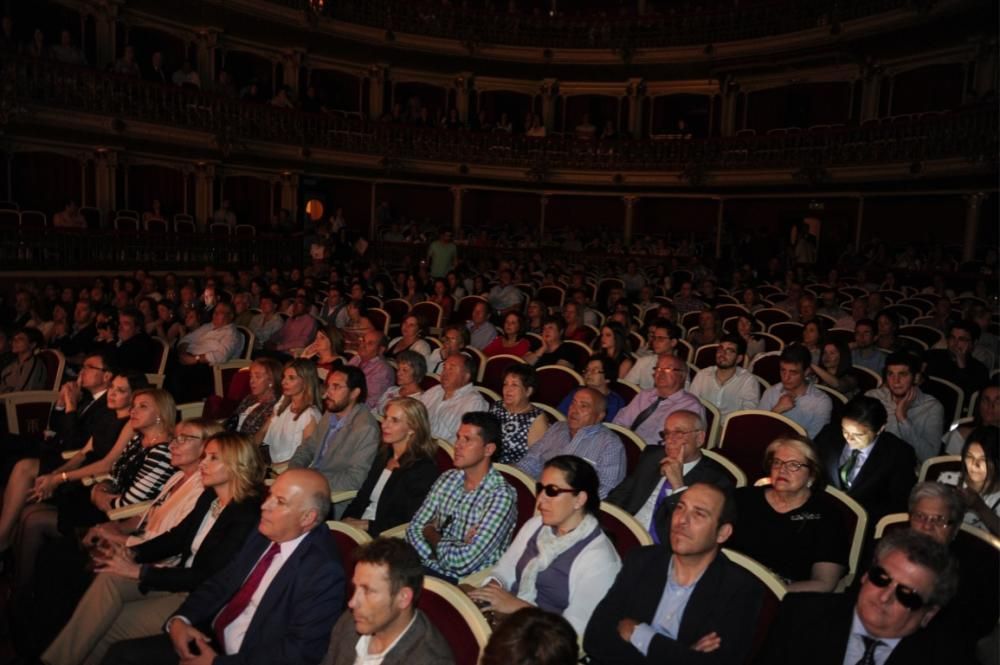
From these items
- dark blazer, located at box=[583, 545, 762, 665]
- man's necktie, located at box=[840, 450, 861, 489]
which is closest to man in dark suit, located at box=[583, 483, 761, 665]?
dark blazer, located at box=[583, 545, 762, 665]

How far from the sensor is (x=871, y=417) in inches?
163

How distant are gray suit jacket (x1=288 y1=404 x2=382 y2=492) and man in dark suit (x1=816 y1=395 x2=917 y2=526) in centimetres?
253

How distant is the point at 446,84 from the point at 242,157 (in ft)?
26.1

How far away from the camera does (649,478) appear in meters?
3.97

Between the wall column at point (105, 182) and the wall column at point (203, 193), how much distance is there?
1.90 metres

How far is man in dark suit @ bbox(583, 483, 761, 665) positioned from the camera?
263 centimetres

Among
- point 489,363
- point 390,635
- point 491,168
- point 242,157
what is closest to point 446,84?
point 491,168

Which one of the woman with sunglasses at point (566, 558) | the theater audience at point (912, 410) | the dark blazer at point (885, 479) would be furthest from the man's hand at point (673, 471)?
the theater audience at point (912, 410)

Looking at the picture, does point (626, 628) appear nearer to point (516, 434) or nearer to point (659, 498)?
point (659, 498)

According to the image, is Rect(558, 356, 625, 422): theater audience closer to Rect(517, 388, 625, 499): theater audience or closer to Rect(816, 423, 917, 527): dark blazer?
Rect(517, 388, 625, 499): theater audience

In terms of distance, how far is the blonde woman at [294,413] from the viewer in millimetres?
5000

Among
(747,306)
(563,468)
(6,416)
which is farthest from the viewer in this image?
(747,306)

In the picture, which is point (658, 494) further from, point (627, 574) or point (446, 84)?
point (446, 84)

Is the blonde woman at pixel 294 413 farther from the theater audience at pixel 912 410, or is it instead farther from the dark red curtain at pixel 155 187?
the dark red curtain at pixel 155 187
